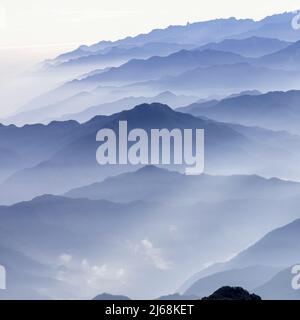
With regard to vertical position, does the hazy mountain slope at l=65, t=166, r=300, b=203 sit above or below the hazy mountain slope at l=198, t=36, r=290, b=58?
below

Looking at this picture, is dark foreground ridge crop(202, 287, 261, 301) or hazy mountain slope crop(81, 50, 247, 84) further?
hazy mountain slope crop(81, 50, 247, 84)

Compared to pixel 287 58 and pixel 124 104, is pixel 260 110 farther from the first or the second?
pixel 124 104

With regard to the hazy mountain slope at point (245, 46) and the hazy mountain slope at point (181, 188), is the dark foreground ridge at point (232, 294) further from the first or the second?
the hazy mountain slope at point (245, 46)

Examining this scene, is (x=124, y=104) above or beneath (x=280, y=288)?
above

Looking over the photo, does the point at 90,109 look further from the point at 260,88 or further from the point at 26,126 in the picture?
the point at 260,88

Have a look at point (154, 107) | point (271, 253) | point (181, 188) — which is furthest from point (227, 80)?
point (271, 253)

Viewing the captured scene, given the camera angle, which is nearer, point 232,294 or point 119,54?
point 232,294

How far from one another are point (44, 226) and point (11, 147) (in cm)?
25

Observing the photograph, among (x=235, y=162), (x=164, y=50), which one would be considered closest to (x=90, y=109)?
(x=164, y=50)

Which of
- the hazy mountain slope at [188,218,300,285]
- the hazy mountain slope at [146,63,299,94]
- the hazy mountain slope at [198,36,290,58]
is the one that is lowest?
the hazy mountain slope at [188,218,300,285]

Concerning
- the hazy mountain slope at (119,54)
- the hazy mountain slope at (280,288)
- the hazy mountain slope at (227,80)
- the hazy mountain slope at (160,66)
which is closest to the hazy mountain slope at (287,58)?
the hazy mountain slope at (227,80)

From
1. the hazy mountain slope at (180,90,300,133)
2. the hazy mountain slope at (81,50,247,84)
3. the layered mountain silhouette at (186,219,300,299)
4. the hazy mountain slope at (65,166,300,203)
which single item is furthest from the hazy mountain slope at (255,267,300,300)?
the hazy mountain slope at (81,50,247,84)

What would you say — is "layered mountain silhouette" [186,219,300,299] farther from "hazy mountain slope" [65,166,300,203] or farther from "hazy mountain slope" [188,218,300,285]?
"hazy mountain slope" [65,166,300,203]

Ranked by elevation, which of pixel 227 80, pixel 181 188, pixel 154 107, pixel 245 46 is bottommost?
pixel 181 188
